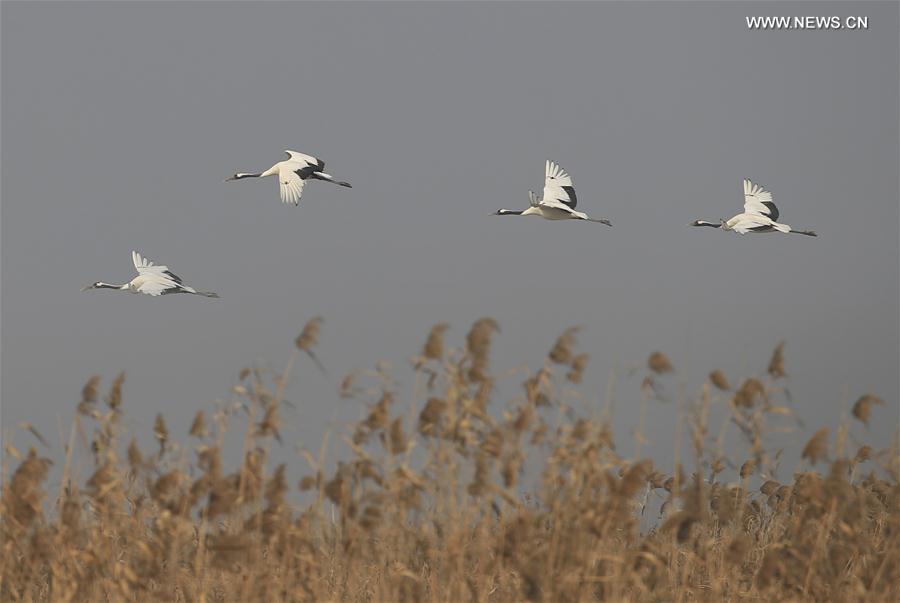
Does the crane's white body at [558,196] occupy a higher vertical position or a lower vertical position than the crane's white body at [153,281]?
higher

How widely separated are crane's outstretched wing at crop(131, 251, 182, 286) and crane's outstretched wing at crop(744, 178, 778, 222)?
635cm

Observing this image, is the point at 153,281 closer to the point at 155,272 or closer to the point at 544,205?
the point at 155,272

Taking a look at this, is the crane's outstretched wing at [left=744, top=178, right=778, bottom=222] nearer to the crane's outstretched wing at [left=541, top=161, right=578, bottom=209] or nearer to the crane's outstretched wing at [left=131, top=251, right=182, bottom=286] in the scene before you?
the crane's outstretched wing at [left=541, top=161, right=578, bottom=209]

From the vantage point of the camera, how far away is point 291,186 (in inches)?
590

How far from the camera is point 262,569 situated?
6.22m

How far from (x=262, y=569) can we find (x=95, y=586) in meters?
0.77

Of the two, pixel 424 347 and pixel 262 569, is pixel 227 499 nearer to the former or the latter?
pixel 262 569

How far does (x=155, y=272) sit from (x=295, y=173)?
203 centimetres

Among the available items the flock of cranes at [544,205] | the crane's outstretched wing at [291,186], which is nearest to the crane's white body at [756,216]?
the flock of cranes at [544,205]

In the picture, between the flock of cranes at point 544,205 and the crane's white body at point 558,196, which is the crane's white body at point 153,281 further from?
the crane's white body at point 558,196

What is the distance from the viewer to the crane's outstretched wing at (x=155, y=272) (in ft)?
47.4

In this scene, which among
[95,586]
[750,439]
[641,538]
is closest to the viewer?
[750,439]

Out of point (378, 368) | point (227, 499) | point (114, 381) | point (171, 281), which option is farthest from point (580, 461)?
point (171, 281)

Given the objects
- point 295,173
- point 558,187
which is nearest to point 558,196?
point 558,187
